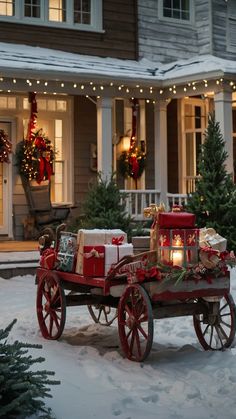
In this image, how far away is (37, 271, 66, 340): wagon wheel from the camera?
641 centimetres

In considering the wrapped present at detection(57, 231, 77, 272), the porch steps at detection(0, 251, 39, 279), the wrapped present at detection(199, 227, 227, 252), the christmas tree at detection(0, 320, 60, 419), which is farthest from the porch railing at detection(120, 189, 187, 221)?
the christmas tree at detection(0, 320, 60, 419)

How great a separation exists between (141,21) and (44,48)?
8.59 feet

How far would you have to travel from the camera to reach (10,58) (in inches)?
492

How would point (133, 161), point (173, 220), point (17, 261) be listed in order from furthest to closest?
point (133, 161) → point (17, 261) → point (173, 220)

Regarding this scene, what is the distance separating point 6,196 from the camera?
14.0 meters

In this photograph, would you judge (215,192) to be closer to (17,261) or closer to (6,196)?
(17,261)

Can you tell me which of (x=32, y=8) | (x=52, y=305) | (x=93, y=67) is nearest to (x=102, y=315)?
(x=52, y=305)

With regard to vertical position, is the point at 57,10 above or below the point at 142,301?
above

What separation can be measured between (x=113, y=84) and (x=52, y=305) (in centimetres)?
741

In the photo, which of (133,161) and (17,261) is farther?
(133,161)

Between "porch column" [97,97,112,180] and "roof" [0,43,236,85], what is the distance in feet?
1.93

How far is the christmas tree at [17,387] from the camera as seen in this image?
12.7ft

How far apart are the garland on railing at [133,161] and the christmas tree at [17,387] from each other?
1085 centimetres

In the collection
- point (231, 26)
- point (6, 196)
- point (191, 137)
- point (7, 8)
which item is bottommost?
point (6, 196)
